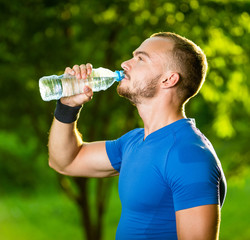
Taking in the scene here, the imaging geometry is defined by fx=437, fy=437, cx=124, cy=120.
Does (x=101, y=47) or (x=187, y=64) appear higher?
(x=187, y=64)

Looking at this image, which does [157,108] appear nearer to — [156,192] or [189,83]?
[189,83]

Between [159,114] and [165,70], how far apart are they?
221 millimetres

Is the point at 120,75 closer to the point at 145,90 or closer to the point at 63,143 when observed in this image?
the point at 145,90

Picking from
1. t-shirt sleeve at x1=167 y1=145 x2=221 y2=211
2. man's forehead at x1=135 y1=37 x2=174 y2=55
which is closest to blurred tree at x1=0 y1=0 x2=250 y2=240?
man's forehead at x1=135 y1=37 x2=174 y2=55

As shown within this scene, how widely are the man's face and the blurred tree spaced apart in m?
2.00

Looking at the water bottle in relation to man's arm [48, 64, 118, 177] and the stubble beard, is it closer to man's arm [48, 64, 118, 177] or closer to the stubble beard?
man's arm [48, 64, 118, 177]

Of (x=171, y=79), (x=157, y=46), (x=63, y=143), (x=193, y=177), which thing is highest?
(x=157, y=46)

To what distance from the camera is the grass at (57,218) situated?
11594 millimetres

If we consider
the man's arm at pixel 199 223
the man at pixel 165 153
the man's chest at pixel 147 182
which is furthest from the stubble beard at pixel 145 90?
the man's arm at pixel 199 223

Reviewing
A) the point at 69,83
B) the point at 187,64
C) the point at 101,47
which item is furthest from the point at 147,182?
the point at 101,47

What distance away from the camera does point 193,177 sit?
1.77 metres

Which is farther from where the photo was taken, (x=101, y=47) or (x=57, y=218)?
(x=57, y=218)

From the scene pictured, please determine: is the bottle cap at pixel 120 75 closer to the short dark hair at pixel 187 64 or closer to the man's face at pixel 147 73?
the man's face at pixel 147 73

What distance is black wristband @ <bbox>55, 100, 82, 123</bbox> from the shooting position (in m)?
2.45
